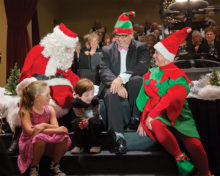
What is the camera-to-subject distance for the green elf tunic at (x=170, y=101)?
2.33 metres

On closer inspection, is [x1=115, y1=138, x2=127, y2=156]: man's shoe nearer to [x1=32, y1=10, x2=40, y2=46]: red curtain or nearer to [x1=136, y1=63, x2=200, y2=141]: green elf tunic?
[x1=136, y1=63, x2=200, y2=141]: green elf tunic

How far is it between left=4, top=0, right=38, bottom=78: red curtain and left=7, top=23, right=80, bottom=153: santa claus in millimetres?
2221

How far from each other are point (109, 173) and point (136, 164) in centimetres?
26

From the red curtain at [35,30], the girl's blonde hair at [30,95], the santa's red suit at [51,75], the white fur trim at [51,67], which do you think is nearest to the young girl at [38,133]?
the girl's blonde hair at [30,95]

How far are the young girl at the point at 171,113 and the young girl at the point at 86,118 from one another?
0.43 metres

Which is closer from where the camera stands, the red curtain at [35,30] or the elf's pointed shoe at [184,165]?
the elf's pointed shoe at [184,165]

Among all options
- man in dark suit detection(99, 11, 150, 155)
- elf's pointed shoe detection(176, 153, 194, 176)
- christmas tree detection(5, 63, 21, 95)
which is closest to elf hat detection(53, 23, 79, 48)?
man in dark suit detection(99, 11, 150, 155)

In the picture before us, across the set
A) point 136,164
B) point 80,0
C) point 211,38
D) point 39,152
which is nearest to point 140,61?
point 136,164

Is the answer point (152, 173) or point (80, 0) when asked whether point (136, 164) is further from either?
point (80, 0)

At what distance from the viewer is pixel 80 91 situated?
2648 mm

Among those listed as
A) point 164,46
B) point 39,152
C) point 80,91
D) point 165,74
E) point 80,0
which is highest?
point 80,0

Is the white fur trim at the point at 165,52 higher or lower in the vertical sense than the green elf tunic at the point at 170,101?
higher

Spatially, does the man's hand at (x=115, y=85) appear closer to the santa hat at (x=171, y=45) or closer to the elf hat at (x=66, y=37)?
the santa hat at (x=171, y=45)

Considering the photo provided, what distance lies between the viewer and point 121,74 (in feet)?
9.00
